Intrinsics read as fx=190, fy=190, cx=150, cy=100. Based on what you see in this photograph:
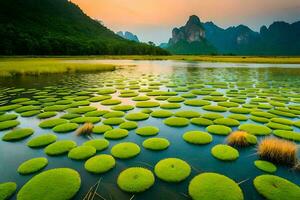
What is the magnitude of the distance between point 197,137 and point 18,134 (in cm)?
601

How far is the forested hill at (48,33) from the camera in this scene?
184 ft

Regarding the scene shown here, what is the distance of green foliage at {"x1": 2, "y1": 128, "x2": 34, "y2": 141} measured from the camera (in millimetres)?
6154

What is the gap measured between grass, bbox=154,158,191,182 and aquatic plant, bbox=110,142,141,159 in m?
0.85

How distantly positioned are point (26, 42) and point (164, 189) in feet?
216

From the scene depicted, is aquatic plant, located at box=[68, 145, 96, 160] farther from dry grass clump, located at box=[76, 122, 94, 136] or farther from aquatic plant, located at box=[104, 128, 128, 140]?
dry grass clump, located at box=[76, 122, 94, 136]

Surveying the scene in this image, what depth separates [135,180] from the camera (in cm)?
402

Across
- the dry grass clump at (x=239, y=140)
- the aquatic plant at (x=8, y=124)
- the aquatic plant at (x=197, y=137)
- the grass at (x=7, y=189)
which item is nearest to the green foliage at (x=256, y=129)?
the dry grass clump at (x=239, y=140)

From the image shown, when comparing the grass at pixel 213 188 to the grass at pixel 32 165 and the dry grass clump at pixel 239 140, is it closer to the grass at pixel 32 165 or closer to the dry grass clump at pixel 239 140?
the dry grass clump at pixel 239 140

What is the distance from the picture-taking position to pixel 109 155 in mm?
5016

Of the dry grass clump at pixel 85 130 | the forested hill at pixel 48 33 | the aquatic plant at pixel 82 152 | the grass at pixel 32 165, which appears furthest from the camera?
the forested hill at pixel 48 33

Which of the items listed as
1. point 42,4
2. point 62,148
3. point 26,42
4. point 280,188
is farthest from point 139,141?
point 42,4

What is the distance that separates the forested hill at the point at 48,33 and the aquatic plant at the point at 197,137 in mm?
61780

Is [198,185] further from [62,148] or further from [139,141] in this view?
[62,148]

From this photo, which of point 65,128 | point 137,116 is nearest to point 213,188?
point 137,116
